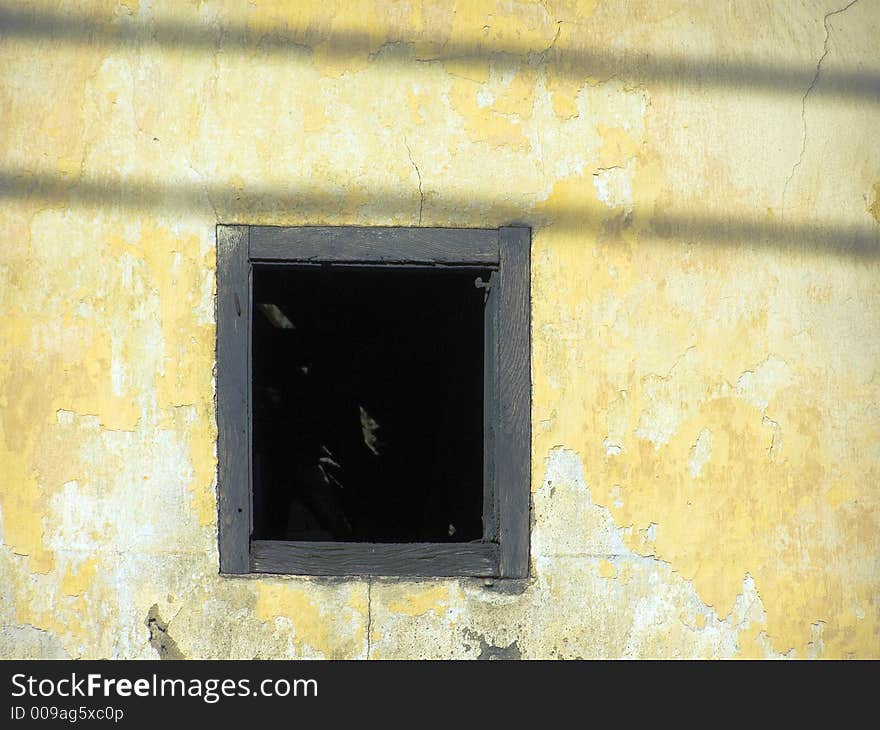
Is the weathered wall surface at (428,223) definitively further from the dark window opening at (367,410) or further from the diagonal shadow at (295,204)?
the dark window opening at (367,410)

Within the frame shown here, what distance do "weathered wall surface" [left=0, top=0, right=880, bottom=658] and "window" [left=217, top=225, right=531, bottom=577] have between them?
6 cm

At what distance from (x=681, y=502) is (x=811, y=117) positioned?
1.17 metres

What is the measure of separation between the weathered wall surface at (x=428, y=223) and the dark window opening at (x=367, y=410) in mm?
1913

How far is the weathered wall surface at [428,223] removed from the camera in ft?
8.50

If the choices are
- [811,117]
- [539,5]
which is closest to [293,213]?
[539,5]

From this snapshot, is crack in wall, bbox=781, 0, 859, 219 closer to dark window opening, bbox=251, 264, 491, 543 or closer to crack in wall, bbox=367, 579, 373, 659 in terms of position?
crack in wall, bbox=367, 579, 373, 659

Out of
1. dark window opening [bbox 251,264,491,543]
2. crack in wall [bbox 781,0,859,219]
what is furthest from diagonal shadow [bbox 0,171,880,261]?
dark window opening [bbox 251,264,491,543]

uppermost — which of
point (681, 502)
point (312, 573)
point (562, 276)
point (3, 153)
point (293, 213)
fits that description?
point (3, 153)

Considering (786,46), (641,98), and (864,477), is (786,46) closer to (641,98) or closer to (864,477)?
(641,98)

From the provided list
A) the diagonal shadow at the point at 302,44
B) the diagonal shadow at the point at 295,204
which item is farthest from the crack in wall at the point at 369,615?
the diagonal shadow at the point at 302,44

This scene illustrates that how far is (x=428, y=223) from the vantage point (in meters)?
2.60

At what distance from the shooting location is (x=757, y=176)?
263 centimetres

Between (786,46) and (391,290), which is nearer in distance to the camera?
(786,46)

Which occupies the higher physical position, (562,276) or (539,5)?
(539,5)
